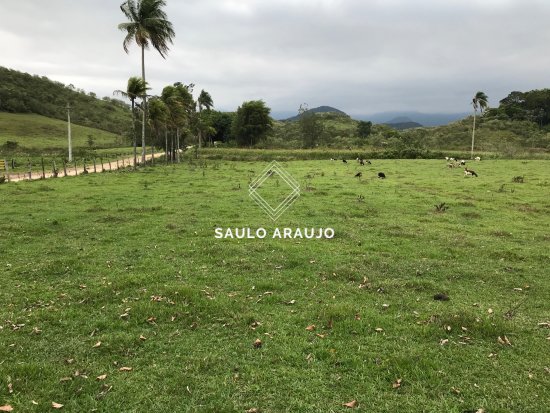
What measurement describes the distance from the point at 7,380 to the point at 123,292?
2.86 meters

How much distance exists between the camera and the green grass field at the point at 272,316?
16.5 ft

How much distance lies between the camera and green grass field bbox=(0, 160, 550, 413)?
5.02 meters

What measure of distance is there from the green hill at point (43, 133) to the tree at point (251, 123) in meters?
26.6

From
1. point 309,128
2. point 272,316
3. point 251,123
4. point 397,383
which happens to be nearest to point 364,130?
point 309,128

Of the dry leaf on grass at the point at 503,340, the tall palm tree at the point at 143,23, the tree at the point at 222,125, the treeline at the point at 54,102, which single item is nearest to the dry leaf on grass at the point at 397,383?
the dry leaf on grass at the point at 503,340

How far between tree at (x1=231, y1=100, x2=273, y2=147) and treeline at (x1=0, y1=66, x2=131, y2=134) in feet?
Answer: 128

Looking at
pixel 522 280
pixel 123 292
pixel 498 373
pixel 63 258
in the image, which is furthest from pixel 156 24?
pixel 498 373

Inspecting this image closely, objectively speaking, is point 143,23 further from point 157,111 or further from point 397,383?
point 397,383

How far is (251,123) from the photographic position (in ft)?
244

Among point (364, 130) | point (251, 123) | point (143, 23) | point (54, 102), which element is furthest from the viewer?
point (54, 102)

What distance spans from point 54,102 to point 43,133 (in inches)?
1221

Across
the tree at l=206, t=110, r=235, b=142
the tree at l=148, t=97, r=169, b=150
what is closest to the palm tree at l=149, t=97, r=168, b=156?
the tree at l=148, t=97, r=169, b=150

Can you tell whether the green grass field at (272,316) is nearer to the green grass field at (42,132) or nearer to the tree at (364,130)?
the green grass field at (42,132)

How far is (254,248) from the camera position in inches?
433
